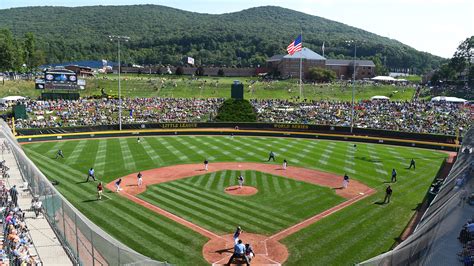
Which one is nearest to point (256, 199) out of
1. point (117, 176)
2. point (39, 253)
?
point (117, 176)

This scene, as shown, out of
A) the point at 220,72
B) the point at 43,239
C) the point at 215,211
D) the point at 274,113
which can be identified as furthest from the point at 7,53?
the point at 43,239

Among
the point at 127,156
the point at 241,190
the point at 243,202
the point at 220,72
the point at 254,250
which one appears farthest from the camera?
the point at 220,72

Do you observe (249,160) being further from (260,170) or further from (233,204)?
(233,204)

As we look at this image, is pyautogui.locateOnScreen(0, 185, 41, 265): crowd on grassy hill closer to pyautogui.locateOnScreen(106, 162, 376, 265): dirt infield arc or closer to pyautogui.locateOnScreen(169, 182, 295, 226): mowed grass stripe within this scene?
pyautogui.locateOnScreen(106, 162, 376, 265): dirt infield arc

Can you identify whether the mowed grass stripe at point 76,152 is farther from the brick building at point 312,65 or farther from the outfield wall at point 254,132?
the brick building at point 312,65

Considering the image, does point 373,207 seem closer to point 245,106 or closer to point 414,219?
point 414,219

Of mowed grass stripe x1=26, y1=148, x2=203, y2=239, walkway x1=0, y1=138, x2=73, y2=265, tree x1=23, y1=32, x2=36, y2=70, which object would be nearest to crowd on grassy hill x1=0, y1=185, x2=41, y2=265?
walkway x1=0, y1=138, x2=73, y2=265
